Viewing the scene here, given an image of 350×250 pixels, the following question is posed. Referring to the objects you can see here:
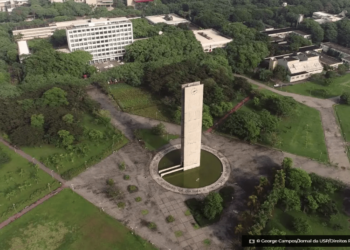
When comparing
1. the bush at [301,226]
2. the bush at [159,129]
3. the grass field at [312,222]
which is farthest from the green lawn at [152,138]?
the bush at [301,226]

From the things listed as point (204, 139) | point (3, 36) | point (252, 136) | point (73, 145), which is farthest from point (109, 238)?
point (3, 36)

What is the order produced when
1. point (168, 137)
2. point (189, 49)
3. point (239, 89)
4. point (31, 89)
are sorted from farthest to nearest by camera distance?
point (189, 49) → point (239, 89) → point (31, 89) → point (168, 137)

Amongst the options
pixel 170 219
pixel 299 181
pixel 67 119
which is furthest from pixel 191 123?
pixel 67 119

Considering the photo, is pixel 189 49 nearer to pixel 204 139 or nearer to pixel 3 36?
pixel 204 139

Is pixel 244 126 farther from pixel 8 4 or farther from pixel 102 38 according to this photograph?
pixel 8 4

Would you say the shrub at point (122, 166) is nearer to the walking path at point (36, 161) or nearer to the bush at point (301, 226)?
the walking path at point (36, 161)

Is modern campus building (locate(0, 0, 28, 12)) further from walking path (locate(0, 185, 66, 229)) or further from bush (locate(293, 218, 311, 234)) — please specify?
bush (locate(293, 218, 311, 234))
